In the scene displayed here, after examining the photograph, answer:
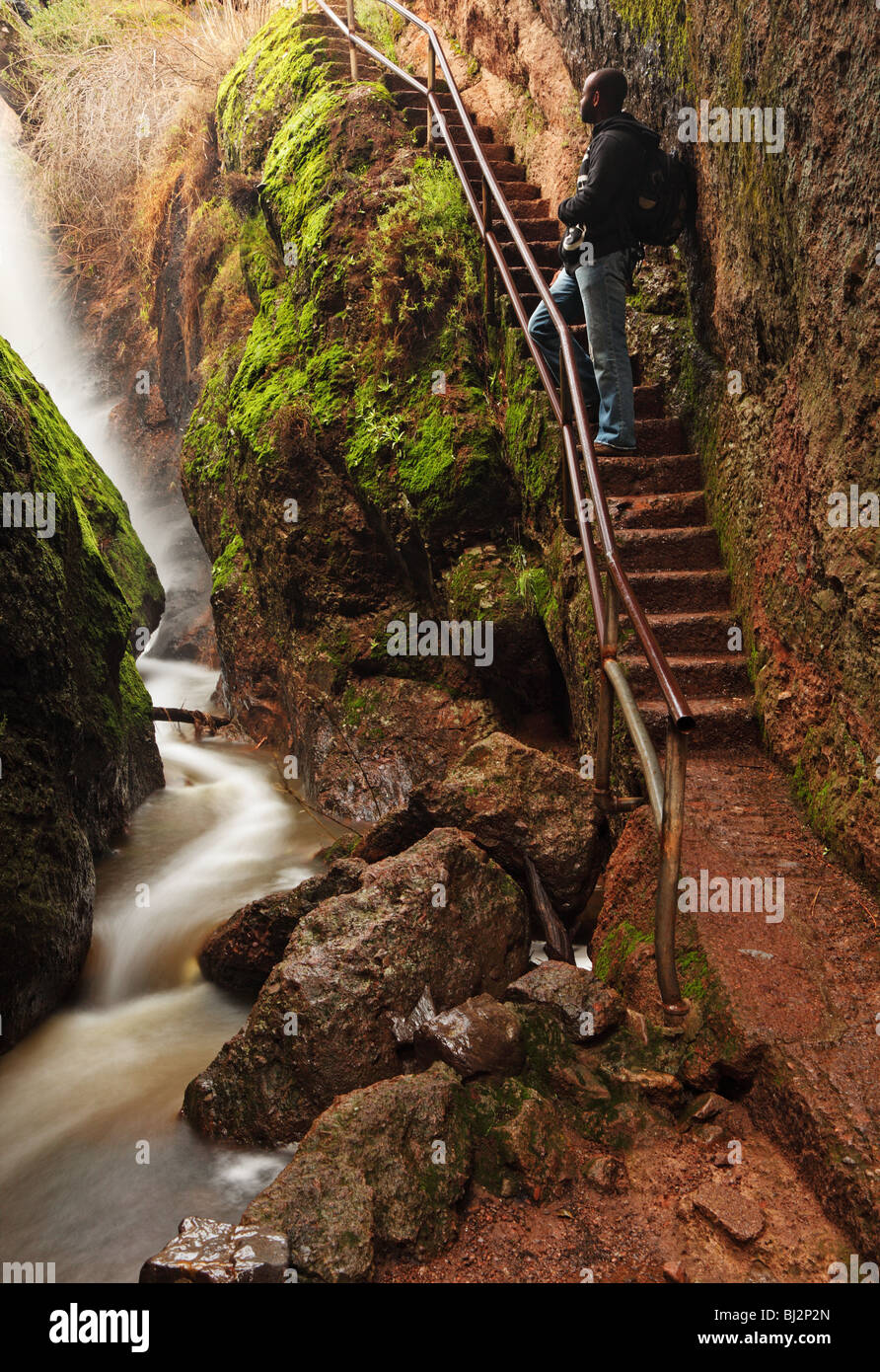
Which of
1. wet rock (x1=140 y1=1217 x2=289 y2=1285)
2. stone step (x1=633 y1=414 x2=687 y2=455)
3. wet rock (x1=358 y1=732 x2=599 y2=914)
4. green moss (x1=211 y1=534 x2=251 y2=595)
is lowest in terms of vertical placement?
wet rock (x1=140 y1=1217 x2=289 y2=1285)

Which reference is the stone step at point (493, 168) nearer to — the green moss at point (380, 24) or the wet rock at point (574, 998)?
the green moss at point (380, 24)

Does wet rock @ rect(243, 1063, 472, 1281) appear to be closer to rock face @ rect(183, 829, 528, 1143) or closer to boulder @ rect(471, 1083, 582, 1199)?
boulder @ rect(471, 1083, 582, 1199)

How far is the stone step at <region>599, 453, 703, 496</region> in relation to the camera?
17.9 feet

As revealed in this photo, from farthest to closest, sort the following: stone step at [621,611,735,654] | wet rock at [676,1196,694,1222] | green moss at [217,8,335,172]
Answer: green moss at [217,8,335,172], stone step at [621,611,735,654], wet rock at [676,1196,694,1222]

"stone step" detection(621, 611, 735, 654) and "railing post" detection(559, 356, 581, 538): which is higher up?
"railing post" detection(559, 356, 581, 538)

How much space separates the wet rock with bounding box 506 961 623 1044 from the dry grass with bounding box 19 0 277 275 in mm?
13098

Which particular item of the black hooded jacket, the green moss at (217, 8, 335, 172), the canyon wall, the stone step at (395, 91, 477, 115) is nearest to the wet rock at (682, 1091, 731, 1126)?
the canyon wall

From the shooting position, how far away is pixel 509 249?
23.9 ft

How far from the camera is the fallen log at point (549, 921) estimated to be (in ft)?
13.7

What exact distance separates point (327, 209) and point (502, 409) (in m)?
2.71

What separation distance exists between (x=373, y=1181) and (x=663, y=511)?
396 centimetres

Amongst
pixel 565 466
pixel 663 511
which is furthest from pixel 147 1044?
pixel 663 511

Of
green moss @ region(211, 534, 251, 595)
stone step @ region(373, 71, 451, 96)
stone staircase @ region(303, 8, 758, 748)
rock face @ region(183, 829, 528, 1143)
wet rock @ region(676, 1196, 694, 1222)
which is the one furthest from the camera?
green moss @ region(211, 534, 251, 595)
